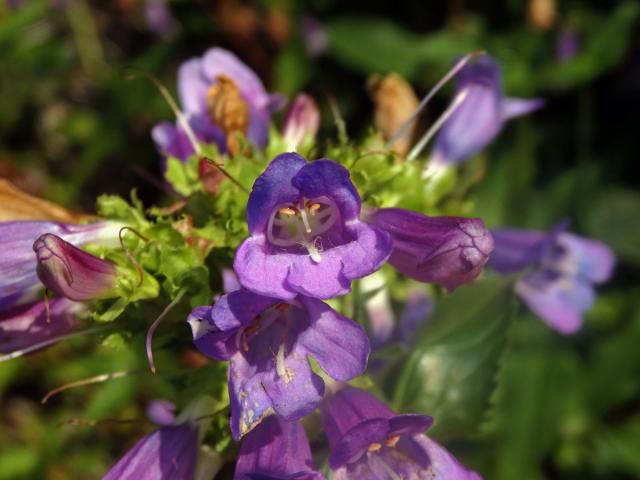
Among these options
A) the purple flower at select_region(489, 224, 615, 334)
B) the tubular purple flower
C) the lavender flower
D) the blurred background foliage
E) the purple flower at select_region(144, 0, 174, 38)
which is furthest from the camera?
the purple flower at select_region(144, 0, 174, 38)

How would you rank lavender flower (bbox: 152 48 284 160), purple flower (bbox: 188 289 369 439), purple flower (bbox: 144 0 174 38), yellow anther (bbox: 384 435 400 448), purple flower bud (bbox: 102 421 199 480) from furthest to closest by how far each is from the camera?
1. purple flower (bbox: 144 0 174 38)
2. lavender flower (bbox: 152 48 284 160)
3. purple flower bud (bbox: 102 421 199 480)
4. yellow anther (bbox: 384 435 400 448)
5. purple flower (bbox: 188 289 369 439)

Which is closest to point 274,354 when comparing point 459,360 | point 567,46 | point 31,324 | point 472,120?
point 31,324

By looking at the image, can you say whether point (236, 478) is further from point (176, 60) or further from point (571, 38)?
point (176, 60)

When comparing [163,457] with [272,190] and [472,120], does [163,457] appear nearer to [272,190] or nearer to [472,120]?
[272,190]

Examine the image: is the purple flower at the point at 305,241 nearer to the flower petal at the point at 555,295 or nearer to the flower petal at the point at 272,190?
the flower petal at the point at 272,190

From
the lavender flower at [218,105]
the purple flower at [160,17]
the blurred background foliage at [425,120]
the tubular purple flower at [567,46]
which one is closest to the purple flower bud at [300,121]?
the lavender flower at [218,105]

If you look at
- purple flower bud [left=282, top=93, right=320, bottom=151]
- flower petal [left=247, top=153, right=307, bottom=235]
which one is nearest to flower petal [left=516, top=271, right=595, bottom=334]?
purple flower bud [left=282, top=93, right=320, bottom=151]

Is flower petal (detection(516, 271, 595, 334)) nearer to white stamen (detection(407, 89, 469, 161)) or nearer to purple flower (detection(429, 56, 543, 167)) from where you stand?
purple flower (detection(429, 56, 543, 167))
